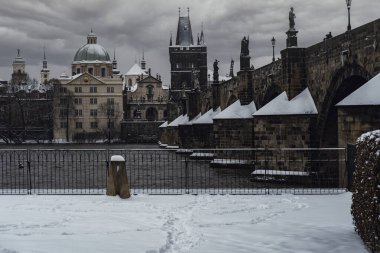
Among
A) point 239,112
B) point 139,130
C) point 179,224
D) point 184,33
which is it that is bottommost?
point 179,224

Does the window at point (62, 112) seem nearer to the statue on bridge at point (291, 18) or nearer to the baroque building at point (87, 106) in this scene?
the baroque building at point (87, 106)

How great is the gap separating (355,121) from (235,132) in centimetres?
1486

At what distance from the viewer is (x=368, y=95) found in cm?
1430

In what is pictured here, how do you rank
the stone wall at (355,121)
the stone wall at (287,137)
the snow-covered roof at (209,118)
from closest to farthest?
the stone wall at (355,121)
the stone wall at (287,137)
the snow-covered roof at (209,118)

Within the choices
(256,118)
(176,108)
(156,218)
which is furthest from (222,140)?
(176,108)

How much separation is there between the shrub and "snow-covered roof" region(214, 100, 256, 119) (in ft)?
70.9

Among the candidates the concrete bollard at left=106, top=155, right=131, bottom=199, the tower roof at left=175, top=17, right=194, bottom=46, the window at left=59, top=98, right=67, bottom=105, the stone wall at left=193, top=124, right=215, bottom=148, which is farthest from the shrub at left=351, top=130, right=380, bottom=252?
the tower roof at left=175, top=17, right=194, bottom=46

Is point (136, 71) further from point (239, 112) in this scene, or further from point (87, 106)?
point (239, 112)

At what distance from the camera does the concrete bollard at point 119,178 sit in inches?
512

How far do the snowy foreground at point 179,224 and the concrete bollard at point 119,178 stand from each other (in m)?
0.27

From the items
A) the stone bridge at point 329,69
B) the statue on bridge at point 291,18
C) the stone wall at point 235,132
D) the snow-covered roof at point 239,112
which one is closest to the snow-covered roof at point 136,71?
the snow-covered roof at point 239,112

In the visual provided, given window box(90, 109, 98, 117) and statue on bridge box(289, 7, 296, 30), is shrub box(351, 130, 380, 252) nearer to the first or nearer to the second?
statue on bridge box(289, 7, 296, 30)

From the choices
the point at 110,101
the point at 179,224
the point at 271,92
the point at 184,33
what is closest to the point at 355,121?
the point at 179,224

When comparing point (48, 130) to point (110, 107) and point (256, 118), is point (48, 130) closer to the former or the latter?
point (110, 107)
